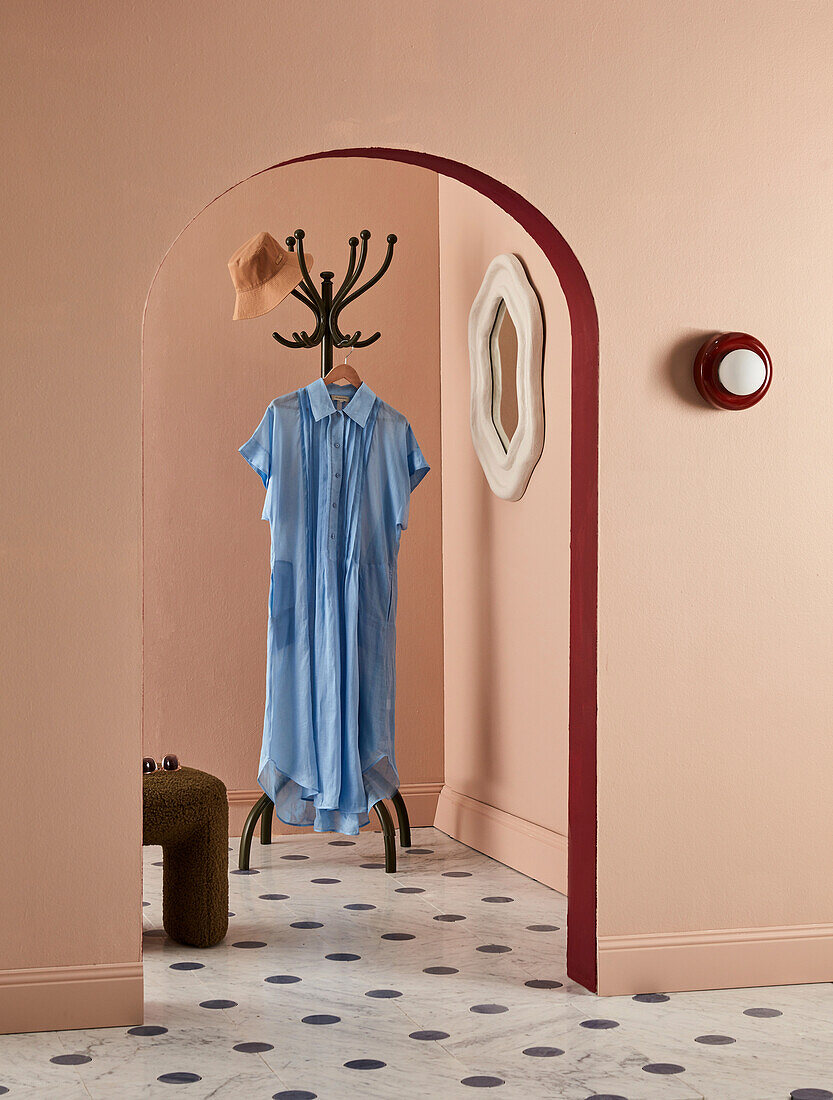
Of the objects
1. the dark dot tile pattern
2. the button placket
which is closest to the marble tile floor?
the dark dot tile pattern

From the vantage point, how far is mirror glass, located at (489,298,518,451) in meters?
4.80

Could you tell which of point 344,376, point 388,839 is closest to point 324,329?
point 344,376

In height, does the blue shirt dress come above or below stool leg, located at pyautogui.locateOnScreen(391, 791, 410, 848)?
above

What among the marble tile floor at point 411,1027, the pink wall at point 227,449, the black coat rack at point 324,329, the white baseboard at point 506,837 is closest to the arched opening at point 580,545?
the marble tile floor at point 411,1027

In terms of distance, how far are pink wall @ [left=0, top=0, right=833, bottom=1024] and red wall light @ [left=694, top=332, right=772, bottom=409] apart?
0.18 feet

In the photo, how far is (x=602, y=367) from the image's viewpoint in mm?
3326

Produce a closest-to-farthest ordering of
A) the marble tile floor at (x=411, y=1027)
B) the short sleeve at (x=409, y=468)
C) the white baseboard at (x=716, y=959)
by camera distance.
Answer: the marble tile floor at (x=411, y=1027)
the white baseboard at (x=716, y=959)
the short sleeve at (x=409, y=468)

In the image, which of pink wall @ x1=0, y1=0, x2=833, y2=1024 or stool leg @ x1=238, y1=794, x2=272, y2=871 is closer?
pink wall @ x1=0, y1=0, x2=833, y2=1024

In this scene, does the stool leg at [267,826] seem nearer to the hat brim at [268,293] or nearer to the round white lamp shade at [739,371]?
the hat brim at [268,293]

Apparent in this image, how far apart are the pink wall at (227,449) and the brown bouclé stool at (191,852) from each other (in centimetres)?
→ 145

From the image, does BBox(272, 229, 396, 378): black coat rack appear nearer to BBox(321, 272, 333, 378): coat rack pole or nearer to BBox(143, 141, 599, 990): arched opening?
BBox(321, 272, 333, 378): coat rack pole

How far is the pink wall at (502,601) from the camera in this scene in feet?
14.4

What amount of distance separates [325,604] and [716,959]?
1.89 m

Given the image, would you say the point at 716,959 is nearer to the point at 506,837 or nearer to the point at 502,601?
the point at 506,837
